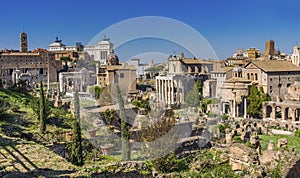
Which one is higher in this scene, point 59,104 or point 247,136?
point 59,104

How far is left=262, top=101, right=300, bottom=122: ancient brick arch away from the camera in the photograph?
24766 mm

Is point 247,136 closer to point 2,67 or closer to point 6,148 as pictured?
point 6,148

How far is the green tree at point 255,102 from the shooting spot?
26.3m

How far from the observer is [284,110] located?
83.4 feet

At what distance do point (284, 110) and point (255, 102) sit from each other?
2.34 metres

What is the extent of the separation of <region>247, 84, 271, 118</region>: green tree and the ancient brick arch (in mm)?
472

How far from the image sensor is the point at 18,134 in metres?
13.2

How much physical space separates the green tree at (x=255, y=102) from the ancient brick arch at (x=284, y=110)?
47cm

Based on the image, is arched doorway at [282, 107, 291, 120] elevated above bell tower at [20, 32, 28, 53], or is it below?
below

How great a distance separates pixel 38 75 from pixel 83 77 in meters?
9.03

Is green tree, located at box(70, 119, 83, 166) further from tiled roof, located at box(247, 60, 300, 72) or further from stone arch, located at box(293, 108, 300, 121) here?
tiled roof, located at box(247, 60, 300, 72)

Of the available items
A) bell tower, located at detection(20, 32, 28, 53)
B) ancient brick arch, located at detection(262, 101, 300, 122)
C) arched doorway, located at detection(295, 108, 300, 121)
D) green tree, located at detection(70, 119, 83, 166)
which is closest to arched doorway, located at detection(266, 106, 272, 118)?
ancient brick arch, located at detection(262, 101, 300, 122)

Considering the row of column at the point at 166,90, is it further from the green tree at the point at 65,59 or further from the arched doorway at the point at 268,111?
the green tree at the point at 65,59

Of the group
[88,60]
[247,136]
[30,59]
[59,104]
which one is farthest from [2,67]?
[247,136]
